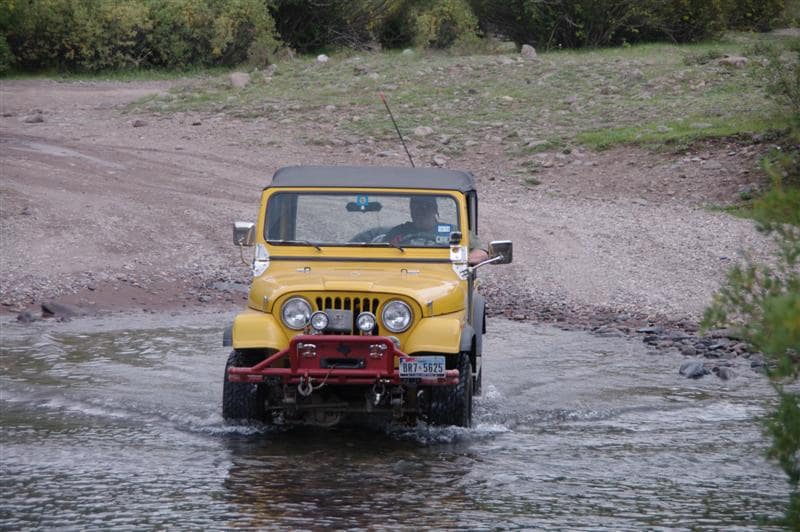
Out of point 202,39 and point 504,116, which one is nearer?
point 504,116

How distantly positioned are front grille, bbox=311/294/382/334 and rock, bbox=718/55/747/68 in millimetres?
18692

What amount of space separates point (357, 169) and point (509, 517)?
3.31 m

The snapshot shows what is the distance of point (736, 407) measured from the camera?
31.0ft

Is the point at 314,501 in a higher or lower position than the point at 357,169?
lower

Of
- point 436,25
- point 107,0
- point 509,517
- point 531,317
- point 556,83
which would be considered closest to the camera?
point 509,517

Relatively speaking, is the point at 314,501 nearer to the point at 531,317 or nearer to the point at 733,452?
the point at 733,452

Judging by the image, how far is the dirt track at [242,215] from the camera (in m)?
14.3

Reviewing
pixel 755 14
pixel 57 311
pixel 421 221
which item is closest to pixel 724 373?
pixel 421 221

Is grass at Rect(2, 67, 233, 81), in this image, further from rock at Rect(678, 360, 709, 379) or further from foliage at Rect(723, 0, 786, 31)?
rock at Rect(678, 360, 709, 379)

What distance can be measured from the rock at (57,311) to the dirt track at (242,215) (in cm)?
40

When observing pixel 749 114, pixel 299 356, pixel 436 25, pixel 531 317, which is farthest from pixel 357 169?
pixel 436 25

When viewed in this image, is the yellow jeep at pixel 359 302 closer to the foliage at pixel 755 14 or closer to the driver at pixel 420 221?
the driver at pixel 420 221

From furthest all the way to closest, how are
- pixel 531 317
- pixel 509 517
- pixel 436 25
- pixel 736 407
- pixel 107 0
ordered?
pixel 436 25
pixel 107 0
pixel 531 317
pixel 736 407
pixel 509 517

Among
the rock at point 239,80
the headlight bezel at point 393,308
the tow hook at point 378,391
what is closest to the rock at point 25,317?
the headlight bezel at point 393,308
